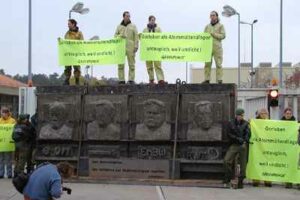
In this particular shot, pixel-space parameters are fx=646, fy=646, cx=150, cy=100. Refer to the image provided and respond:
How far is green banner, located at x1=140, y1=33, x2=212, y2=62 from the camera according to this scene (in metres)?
17.2

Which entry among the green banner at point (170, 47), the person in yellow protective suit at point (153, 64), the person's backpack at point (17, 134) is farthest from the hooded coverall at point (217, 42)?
the person's backpack at point (17, 134)

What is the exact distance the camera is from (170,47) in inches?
682

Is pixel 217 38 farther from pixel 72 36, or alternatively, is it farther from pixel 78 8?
pixel 78 8

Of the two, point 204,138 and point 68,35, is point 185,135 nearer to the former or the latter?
point 204,138

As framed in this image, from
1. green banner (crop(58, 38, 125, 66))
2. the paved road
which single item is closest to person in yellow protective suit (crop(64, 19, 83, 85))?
green banner (crop(58, 38, 125, 66))

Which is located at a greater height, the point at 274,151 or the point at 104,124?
the point at 104,124

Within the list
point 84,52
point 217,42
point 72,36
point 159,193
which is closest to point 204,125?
point 217,42

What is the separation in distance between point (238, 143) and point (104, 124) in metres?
3.56

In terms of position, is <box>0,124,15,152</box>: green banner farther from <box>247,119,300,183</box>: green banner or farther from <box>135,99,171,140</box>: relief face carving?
<box>247,119,300,183</box>: green banner

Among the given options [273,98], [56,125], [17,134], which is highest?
[273,98]

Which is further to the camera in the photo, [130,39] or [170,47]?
[170,47]

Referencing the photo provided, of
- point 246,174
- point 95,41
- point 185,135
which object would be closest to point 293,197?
point 246,174

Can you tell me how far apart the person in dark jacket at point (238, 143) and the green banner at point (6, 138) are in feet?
19.4

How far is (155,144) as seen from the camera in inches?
661
